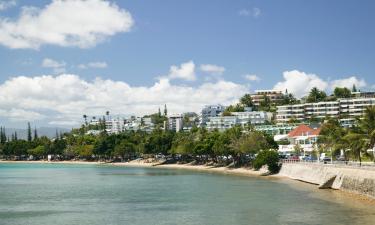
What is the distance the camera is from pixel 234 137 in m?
140

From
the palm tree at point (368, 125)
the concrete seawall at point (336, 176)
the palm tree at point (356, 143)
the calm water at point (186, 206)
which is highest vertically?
the palm tree at point (368, 125)

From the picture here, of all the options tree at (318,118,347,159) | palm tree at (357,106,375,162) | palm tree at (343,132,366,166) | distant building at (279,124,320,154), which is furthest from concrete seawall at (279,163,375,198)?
distant building at (279,124,320,154)

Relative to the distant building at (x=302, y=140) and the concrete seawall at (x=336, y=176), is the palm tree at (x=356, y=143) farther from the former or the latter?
the distant building at (x=302, y=140)

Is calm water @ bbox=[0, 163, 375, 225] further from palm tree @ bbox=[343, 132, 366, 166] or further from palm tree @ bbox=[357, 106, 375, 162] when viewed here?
palm tree @ bbox=[357, 106, 375, 162]

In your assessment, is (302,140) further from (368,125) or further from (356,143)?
(368,125)

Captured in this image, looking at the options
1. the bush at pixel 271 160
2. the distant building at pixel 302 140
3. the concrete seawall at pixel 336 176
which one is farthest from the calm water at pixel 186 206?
the distant building at pixel 302 140

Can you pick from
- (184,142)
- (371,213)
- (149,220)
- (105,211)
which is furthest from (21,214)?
(184,142)

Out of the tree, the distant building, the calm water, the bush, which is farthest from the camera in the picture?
the distant building

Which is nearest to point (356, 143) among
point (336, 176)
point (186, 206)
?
point (336, 176)

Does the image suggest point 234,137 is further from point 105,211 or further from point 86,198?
point 105,211

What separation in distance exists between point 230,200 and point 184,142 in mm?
101828

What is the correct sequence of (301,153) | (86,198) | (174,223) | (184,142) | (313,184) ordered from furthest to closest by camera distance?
(184,142) → (301,153) → (313,184) → (86,198) → (174,223)

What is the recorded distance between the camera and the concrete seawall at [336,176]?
66500mm

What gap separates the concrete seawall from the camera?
218 feet
